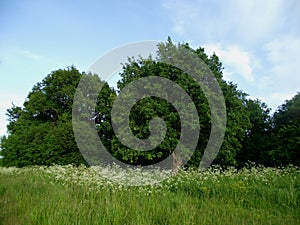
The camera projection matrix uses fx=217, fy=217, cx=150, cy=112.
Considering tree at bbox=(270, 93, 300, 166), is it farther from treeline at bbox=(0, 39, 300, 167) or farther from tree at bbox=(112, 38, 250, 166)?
tree at bbox=(112, 38, 250, 166)

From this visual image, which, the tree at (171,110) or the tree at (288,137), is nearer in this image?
the tree at (171,110)

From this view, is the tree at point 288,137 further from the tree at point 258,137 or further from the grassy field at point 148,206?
the grassy field at point 148,206

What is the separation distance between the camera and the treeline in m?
13.1

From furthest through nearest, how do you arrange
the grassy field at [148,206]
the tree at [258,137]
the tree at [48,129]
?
1. the tree at [258,137]
2. the tree at [48,129]
3. the grassy field at [148,206]

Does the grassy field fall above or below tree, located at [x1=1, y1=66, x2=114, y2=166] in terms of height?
below

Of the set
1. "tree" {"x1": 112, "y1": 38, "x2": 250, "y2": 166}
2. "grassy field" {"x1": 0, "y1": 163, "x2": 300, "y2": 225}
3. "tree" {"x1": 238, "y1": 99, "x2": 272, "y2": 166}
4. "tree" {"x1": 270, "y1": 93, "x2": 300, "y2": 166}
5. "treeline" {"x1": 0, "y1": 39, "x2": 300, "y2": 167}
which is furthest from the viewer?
"tree" {"x1": 238, "y1": 99, "x2": 272, "y2": 166}

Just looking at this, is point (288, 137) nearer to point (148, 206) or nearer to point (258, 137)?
point (258, 137)

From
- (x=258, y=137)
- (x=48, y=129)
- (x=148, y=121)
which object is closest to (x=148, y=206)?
(x=148, y=121)

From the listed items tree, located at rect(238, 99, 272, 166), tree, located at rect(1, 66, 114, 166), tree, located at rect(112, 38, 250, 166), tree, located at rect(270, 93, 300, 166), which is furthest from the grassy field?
tree, located at rect(238, 99, 272, 166)

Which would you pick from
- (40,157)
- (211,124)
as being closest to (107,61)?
(211,124)

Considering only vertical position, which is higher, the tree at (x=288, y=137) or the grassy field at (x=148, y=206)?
the tree at (x=288, y=137)

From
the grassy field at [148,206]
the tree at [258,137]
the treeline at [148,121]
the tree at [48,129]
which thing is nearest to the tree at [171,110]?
the treeline at [148,121]

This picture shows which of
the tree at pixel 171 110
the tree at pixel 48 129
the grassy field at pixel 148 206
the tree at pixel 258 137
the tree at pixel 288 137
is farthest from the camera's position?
the tree at pixel 258 137

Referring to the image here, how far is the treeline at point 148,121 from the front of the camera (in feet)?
42.9
